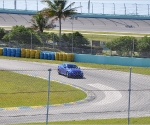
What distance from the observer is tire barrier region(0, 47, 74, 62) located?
46.4m

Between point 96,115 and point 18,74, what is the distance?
14604 mm

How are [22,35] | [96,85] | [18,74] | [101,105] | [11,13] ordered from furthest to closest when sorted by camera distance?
1. [11,13]
2. [22,35]
3. [18,74]
4. [96,85]
5. [101,105]

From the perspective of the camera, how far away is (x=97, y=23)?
87.1 m

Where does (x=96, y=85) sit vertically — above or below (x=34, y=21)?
below

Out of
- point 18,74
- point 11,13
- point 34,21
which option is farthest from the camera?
point 11,13

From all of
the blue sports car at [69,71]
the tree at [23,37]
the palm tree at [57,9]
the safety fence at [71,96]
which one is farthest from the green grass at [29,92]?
the palm tree at [57,9]

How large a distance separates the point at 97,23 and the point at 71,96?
61.1 m

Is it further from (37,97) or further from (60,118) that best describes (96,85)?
(60,118)

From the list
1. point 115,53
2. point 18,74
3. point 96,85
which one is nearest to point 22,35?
point 115,53

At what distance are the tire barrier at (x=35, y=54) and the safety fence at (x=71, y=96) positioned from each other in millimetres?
8343

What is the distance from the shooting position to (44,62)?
1745 inches

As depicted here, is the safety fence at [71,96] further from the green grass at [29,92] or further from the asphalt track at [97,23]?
the asphalt track at [97,23]

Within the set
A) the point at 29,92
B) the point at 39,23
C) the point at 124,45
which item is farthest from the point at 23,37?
the point at 29,92

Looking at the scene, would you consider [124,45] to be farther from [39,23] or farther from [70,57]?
[39,23]
